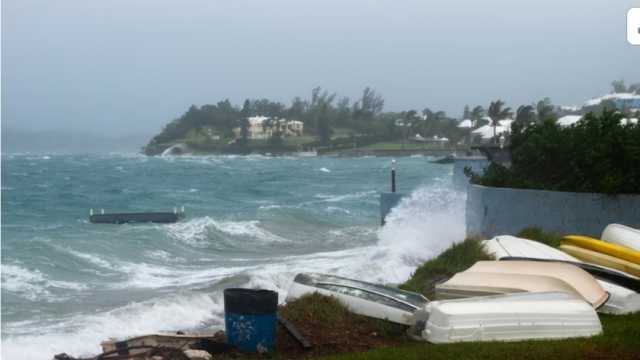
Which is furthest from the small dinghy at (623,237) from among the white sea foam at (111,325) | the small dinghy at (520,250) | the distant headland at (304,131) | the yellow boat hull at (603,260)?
the distant headland at (304,131)

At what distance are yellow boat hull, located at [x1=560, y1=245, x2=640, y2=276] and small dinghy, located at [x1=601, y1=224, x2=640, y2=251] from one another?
83cm

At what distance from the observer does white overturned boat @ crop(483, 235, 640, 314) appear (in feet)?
34.6

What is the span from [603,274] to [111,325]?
26.7 feet

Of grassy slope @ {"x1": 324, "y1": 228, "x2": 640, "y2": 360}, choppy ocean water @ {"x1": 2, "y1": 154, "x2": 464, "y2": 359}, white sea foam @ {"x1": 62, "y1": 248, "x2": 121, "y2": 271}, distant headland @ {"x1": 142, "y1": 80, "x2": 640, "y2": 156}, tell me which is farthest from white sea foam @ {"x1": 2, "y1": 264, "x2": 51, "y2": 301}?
distant headland @ {"x1": 142, "y1": 80, "x2": 640, "y2": 156}

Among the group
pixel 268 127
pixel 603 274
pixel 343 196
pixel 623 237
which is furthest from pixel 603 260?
pixel 268 127

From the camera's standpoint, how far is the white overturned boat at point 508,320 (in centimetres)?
884

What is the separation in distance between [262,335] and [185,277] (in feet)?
50.1

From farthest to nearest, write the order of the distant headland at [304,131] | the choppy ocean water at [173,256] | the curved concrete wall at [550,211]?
the distant headland at [304,131], the curved concrete wall at [550,211], the choppy ocean water at [173,256]

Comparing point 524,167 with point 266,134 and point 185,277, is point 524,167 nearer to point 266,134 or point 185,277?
point 185,277

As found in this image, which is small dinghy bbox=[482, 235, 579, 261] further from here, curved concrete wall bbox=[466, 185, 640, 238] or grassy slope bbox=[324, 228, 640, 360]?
curved concrete wall bbox=[466, 185, 640, 238]

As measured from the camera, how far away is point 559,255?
12648 millimetres

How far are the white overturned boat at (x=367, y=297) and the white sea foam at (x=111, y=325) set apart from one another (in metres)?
4.11

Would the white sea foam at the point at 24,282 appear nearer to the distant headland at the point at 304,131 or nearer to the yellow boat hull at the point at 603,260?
the yellow boat hull at the point at 603,260

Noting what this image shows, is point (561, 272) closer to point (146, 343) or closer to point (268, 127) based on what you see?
point (146, 343)
